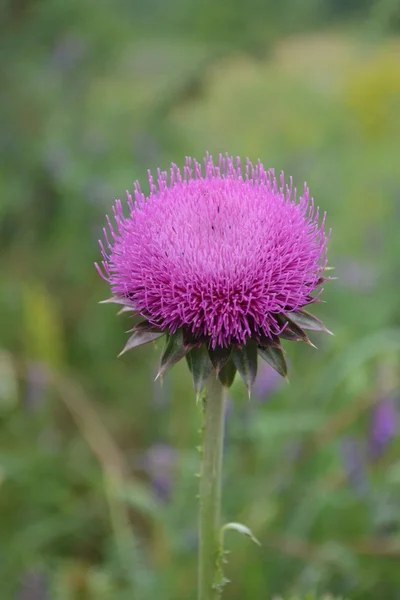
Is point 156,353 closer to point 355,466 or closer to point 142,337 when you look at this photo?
point 355,466

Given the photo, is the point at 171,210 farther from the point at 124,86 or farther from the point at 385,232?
the point at 124,86

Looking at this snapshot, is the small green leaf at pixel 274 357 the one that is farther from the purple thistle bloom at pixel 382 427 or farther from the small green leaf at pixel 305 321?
the purple thistle bloom at pixel 382 427

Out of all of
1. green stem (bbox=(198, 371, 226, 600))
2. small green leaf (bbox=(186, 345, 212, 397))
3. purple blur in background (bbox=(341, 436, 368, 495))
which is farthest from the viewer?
purple blur in background (bbox=(341, 436, 368, 495))

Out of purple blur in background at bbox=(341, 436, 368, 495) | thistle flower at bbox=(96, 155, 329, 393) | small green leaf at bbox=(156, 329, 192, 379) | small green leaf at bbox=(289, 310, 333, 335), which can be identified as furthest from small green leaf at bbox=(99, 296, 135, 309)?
purple blur in background at bbox=(341, 436, 368, 495)

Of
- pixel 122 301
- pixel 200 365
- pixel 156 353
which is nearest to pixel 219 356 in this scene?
pixel 200 365

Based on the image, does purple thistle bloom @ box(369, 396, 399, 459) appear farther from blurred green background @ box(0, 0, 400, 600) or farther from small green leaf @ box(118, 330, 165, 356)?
small green leaf @ box(118, 330, 165, 356)

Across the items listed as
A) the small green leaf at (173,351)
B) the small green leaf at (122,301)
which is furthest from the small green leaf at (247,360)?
the small green leaf at (122,301)
